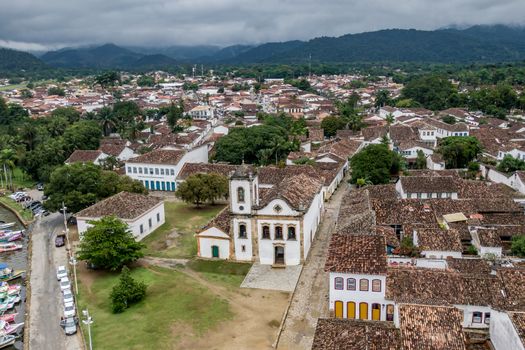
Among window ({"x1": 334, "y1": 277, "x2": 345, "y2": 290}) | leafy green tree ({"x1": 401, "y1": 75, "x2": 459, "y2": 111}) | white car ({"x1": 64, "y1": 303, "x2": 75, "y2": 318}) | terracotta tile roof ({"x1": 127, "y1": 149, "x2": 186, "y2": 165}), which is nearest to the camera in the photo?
window ({"x1": 334, "y1": 277, "x2": 345, "y2": 290})

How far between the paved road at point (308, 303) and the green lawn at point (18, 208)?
110ft

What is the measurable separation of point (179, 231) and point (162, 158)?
18.3 m

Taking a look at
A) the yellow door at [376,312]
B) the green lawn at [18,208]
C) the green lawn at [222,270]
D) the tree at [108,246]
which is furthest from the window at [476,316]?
the green lawn at [18,208]

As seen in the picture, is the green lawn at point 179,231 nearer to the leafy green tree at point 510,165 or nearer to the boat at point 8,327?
the boat at point 8,327

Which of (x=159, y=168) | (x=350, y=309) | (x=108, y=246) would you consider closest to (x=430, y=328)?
(x=350, y=309)

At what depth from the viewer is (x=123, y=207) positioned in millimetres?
45656

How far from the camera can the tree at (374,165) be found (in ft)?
185

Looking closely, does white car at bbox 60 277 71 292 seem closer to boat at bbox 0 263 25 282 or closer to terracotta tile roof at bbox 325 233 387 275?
boat at bbox 0 263 25 282

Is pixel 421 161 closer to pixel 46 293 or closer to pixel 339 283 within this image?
pixel 339 283

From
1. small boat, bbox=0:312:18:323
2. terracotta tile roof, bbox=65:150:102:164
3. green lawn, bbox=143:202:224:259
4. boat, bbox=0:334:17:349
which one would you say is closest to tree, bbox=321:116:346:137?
terracotta tile roof, bbox=65:150:102:164

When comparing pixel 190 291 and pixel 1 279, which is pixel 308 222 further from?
pixel 1 279

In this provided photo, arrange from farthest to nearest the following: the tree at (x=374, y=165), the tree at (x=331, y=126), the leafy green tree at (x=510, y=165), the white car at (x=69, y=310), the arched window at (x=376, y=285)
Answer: the tree at (x=331, y=126)
the leafy green tree at (x=510, y=165)
the tree at (x=374, y=165)
the white car at (x=69, y=310)
the arched window at (x=376, y=285)

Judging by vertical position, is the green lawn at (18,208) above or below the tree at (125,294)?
below

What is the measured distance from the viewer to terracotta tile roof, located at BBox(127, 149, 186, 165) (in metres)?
62.3
